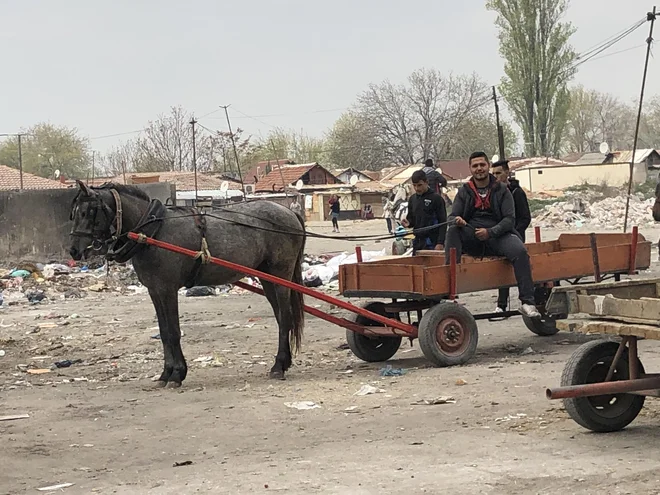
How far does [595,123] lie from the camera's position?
11725 centimetres

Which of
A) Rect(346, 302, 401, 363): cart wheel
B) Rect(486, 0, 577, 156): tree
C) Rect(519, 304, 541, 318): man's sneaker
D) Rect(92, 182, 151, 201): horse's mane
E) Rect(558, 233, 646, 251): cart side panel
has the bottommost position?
Rect(346, 302, 401, 363): cart wheel

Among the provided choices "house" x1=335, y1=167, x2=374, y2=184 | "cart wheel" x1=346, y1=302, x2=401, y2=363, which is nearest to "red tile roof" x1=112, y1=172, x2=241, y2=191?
"house" x1=335, y1=167, x2=374, y2=184

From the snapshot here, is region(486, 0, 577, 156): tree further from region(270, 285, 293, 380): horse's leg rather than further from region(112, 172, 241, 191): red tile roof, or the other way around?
region(270, 285, 293, 380): horse's leg

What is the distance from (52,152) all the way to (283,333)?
269ft

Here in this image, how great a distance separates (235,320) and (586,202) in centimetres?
3579

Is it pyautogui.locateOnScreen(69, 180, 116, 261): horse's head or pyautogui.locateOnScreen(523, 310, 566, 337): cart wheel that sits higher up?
pyautogui.locateOnScreen(69, 180, 116, 261): horse's head

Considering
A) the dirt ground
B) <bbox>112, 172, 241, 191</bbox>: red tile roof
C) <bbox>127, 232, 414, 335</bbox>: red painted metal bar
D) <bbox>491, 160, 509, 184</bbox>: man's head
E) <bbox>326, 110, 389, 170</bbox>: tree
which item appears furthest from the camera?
<bbox>326, 110, 389, 170</bbox>: tree

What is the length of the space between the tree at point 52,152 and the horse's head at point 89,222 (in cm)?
7765

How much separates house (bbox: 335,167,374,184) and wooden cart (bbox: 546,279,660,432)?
7406 centimetres

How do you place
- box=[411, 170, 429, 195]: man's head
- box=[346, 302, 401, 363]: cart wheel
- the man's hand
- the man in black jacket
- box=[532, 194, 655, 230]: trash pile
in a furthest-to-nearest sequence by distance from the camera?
box=[532, 194, 655, 230]: trash pile
box=[411, 170, 429, 195]: man's head
the man in black jacket
box=[346, 302, 401, 363]: cart wheel
the man's hand

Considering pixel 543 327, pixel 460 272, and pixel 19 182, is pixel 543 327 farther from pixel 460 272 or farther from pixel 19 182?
pixel 19 182

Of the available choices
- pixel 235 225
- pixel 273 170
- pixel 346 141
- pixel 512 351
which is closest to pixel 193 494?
pixel 235 225

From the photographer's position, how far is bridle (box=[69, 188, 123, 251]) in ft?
31.7

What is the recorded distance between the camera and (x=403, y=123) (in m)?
82.1
